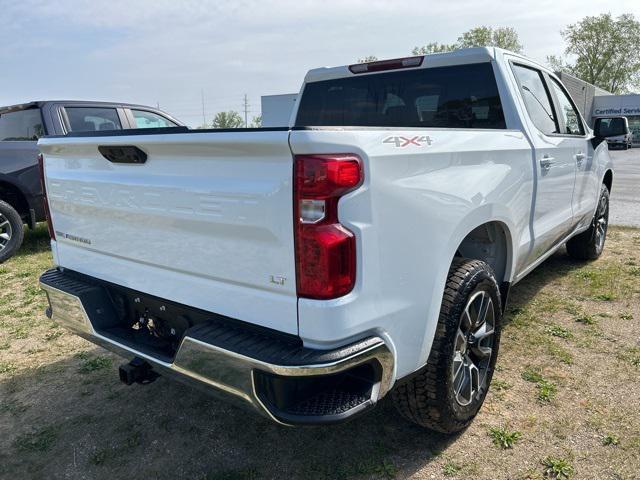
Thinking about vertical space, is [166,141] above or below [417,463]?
above

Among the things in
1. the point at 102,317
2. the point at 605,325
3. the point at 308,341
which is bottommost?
the point at 605,325

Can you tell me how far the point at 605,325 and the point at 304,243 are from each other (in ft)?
10.6

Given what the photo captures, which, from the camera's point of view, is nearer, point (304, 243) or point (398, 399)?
point (304, 243)

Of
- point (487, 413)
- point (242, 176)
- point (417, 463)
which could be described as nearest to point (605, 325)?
point (487, 413)

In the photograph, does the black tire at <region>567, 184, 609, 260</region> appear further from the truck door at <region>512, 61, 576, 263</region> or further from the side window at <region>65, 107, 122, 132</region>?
the side window at <region>65, 107, 122, 132</region>

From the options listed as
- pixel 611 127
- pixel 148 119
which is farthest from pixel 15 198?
pixel 611 127

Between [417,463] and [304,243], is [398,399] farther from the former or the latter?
[304,243]

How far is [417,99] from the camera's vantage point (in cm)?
349

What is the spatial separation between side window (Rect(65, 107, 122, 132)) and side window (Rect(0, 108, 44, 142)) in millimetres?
384

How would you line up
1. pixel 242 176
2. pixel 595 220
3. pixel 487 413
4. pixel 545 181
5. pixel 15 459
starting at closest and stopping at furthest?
pixel 242 176, pixel 15 459, pixel 487 413, pixel 545 181, pixel 595 220

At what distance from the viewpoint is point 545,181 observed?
3.40 m

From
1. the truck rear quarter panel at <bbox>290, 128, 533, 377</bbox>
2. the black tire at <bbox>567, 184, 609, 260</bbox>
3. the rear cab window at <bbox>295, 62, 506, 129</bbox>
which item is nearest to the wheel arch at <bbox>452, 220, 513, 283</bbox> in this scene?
the truck rear quarter panel at <bbox>290, 128, 533, 377</bbox>

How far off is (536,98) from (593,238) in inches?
98.0

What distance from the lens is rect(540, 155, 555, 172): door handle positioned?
3.29 metres
